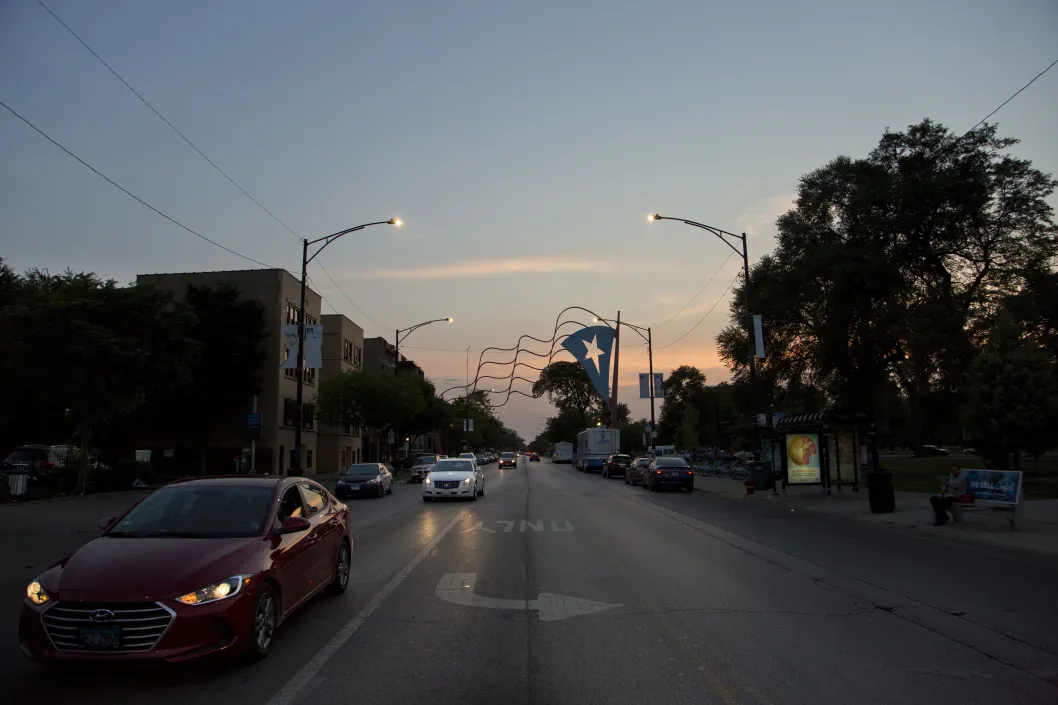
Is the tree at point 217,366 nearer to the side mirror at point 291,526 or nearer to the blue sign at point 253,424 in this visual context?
the blue sign at point 253,424

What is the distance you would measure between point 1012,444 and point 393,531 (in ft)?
63.7

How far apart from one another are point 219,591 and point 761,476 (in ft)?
85.0

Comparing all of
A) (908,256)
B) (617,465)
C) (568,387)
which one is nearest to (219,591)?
(908,256)

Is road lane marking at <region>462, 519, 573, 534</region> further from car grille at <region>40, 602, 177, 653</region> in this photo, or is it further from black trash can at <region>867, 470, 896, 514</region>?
car grille at <region>40, 602, 177, 653</region>

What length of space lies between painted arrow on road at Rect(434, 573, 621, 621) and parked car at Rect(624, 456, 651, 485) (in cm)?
2650

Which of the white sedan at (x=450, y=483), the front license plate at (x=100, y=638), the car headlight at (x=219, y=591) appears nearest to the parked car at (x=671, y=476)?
the white sedan at (x=450, y=483)

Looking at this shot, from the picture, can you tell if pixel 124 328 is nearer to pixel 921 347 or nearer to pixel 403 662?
pixel 403 662

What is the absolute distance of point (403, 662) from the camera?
6.21 m

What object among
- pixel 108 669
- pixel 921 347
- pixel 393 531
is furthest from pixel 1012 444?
pixel 108 669

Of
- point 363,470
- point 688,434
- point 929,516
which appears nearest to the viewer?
point 929,516

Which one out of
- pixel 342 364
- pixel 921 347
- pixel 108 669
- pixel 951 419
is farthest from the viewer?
pixel 342 364

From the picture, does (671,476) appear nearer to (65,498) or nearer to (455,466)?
(455,466)

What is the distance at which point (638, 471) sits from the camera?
3834 centimetres

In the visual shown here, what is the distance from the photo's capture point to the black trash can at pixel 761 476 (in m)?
28.7
